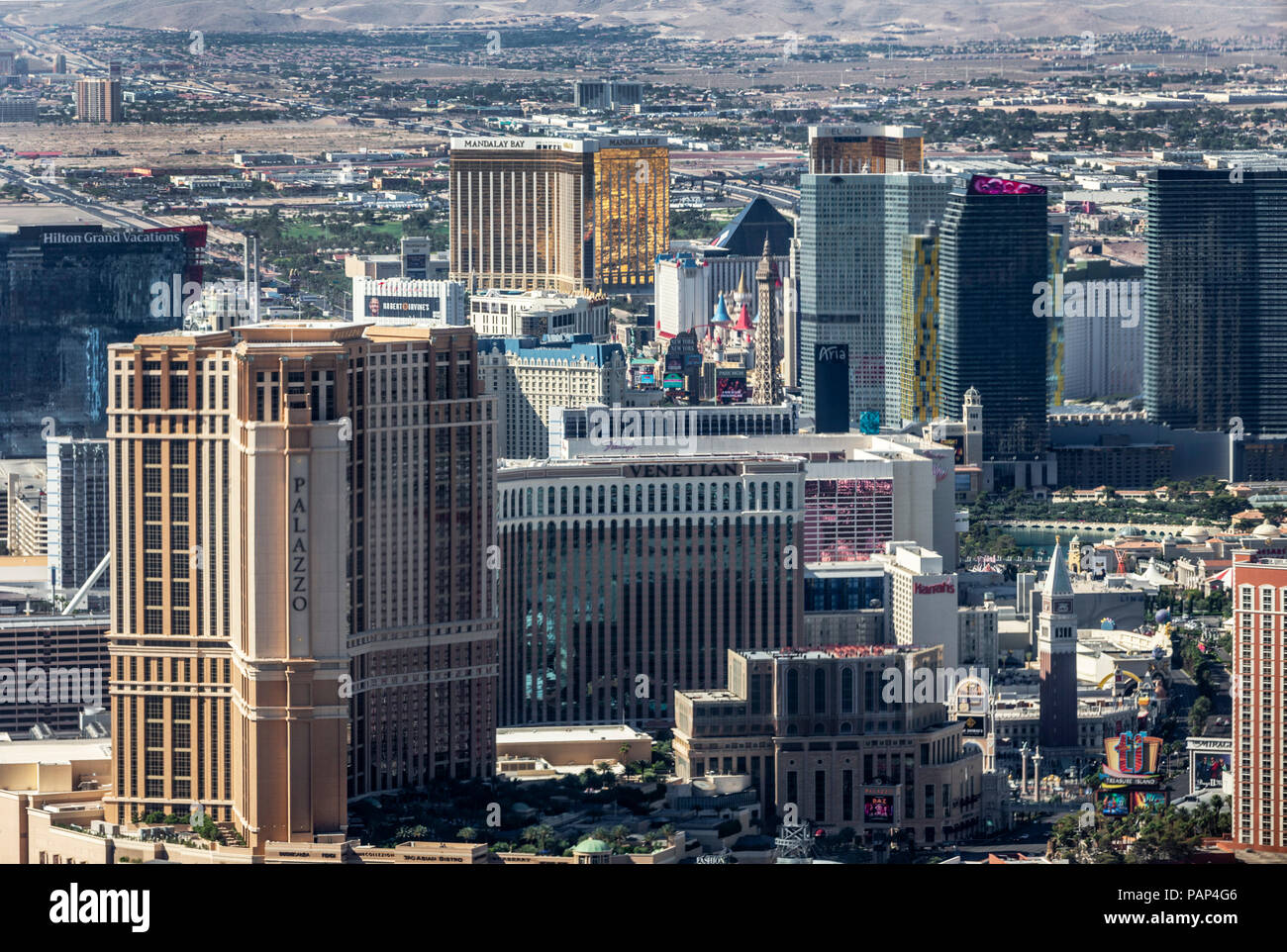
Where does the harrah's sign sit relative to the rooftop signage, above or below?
below

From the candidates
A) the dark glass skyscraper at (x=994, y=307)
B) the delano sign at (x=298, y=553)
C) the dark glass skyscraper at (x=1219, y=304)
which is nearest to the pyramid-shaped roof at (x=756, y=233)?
the dark glass skyscraper at (x=1219, y=304)

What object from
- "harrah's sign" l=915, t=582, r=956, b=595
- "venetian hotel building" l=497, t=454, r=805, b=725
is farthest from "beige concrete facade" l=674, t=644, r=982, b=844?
"harrah's sign" l=915, t=582, r=956, b=595

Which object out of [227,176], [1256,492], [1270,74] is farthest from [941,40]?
[1256,492]

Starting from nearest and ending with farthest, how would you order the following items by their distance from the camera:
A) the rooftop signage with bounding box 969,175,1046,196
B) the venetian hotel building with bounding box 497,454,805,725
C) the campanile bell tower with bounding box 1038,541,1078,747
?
the venetian hotel building with bounding box 497,454,805,725
the campanile bell tower with bounding box 1038,541,1078,747
the rooftop signage with bounding box 969,175,1046,196

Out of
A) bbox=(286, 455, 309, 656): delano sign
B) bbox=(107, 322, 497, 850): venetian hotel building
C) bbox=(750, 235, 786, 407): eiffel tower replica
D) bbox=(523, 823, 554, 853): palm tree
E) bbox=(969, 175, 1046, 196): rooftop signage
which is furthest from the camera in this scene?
bbox=(969, 175, 1046, 196): rooftop signage

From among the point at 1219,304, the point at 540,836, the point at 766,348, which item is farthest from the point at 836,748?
the point at 1219,304

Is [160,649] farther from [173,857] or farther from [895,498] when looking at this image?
[895,498]

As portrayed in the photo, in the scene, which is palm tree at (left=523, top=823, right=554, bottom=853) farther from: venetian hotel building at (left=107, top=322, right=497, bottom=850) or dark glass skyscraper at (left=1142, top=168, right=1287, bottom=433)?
dark glass skyscraper at (left=1142, top=168, right=1287, bottom=433)
